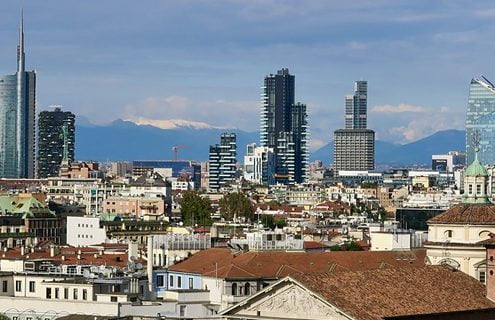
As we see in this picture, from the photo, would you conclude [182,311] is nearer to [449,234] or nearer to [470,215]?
[449,234]

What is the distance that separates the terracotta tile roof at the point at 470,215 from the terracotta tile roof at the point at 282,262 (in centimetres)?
247

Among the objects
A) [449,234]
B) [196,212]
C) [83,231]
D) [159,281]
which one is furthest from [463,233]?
[196,212]

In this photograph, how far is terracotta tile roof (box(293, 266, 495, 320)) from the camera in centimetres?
5481

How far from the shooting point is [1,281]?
73938 mm

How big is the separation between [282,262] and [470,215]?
8843 mm

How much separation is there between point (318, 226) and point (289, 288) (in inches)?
4476

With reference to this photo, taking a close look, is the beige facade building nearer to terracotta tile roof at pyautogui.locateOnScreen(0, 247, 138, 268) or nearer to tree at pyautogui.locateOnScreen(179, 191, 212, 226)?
terracotta tile roof at pyautogui.locateOnScreen(0, 247, 138, 268)

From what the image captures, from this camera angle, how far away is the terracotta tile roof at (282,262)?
3068 inches

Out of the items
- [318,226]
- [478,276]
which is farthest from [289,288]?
[318,226]

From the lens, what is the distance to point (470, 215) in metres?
80.2

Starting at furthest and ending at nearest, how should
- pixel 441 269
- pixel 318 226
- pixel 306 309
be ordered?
pixel 318 226 → pixel 441 269 → pixel 306 309

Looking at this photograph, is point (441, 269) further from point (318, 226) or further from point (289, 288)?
point (318, 226)

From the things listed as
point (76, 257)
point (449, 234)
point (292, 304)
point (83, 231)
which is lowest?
point (292, 304)

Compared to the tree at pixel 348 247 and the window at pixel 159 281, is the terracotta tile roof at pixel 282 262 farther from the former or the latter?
the tree at pixel 348 247
